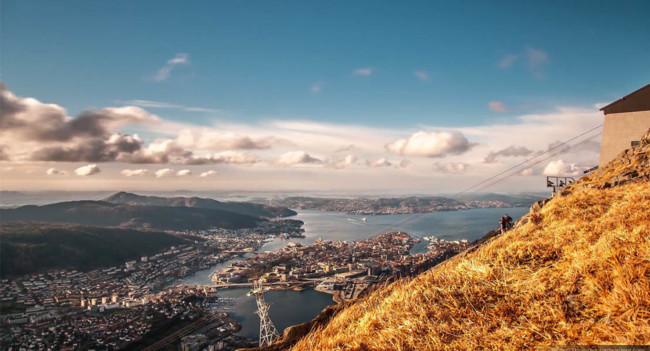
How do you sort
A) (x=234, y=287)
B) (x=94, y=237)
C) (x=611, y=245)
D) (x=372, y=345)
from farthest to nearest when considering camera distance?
(x=94, y=237)
(x=234, y=287)
(x=611, y=245)
(x=372, y=345)

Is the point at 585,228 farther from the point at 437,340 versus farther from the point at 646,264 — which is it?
the point at 437,340

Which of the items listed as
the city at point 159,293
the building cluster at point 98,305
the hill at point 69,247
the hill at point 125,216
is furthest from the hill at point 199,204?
the building cluster at point 98,305

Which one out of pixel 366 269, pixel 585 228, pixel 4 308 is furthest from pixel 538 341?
pixel 4 308

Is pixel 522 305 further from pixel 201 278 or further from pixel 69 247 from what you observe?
pixel 69 247

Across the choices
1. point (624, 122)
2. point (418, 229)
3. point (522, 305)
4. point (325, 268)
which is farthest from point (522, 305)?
point (418, 229)

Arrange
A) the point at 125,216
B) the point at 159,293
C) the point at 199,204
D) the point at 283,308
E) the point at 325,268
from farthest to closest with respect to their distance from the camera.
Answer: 1. the point at 199,204
2. the point at 125,216
3. the point at 325,268
4. the point at 159,293
5. the point at 283,308

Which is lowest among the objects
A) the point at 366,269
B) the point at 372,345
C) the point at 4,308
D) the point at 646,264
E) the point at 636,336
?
the point at 4,308

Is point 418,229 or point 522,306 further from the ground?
point 522,306
